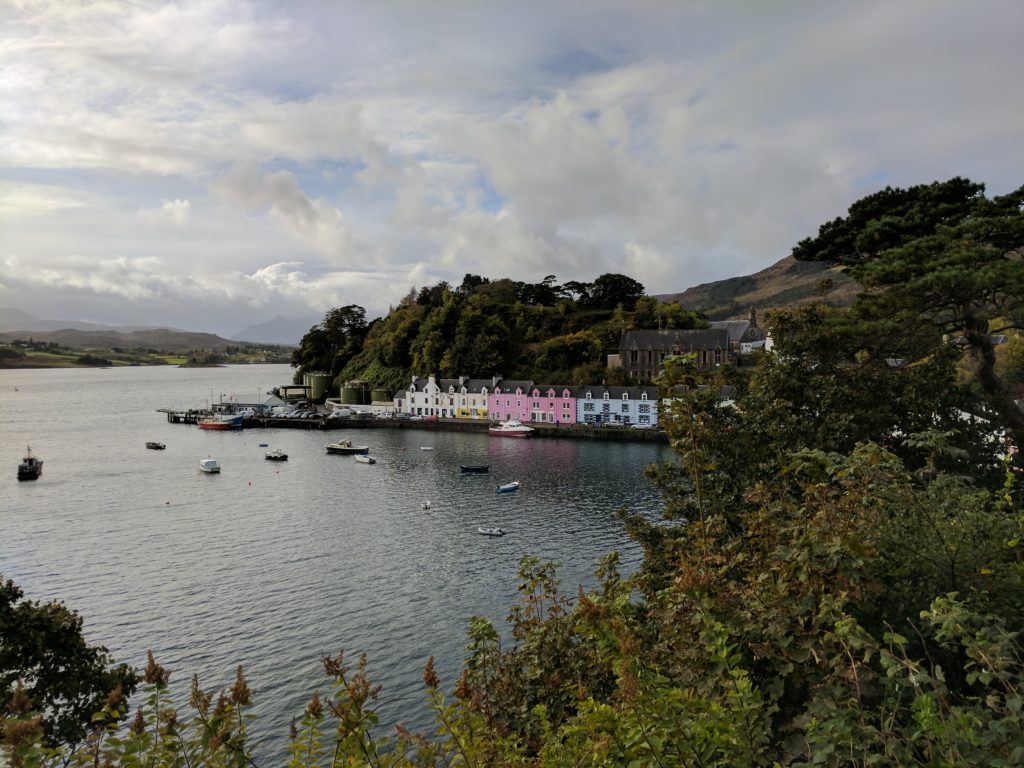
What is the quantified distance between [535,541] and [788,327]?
1978 cm

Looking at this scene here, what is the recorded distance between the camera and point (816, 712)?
356 centimetres

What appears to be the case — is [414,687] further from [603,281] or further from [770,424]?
[603,281]

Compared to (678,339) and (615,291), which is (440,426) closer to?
(678,339)

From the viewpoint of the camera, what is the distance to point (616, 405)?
7338 cm

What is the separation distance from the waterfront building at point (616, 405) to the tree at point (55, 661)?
2507 inches

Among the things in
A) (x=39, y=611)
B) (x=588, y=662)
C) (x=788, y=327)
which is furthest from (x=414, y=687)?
(x=788, y=327)

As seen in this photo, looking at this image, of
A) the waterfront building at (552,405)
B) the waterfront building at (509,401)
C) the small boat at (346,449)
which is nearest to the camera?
the small boat at (346,449)

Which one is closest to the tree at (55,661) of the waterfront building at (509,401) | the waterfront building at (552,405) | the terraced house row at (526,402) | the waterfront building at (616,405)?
the terraced house row at (526,402)

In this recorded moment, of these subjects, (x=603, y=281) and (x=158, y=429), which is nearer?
(x=158, y=429)

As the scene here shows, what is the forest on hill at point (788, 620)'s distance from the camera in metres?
3.29

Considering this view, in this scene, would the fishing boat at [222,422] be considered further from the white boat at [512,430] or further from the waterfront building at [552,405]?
the waterfront building at [552,405]

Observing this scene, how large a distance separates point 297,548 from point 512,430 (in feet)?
138

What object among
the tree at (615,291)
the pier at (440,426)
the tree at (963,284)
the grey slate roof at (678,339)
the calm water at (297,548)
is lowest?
the calm water at (297,548)

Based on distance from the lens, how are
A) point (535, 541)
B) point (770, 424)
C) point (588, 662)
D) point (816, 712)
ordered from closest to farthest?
point (816, 712)
point (588, 662)
point (770, 424)
point (535, 541)
